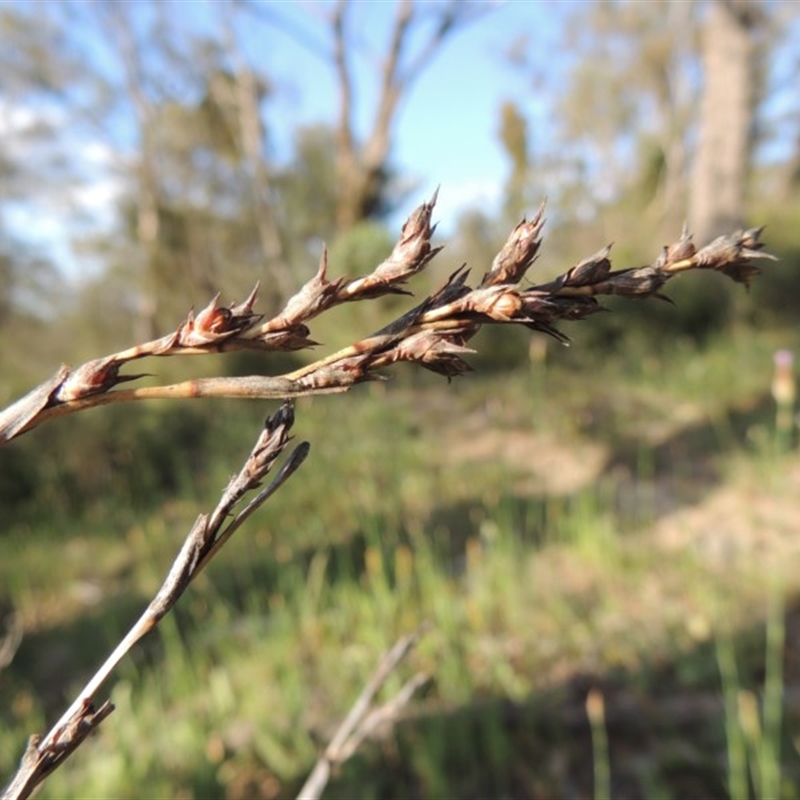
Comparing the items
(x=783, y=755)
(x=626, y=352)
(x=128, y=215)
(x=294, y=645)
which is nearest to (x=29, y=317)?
(x=128, y=215)

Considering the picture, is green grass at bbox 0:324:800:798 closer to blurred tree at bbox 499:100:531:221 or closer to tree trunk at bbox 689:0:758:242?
tree trunk at bbox 689:0:758:242

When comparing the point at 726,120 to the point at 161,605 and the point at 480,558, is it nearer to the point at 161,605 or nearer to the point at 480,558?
the point at 480,558

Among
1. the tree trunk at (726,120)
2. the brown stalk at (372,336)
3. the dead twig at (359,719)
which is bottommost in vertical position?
the dead twig at (359,719)

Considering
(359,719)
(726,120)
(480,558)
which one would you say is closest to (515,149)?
(726,120)

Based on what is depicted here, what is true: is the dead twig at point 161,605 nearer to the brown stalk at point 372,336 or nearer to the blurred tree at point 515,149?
the brown stalk at point 372,336

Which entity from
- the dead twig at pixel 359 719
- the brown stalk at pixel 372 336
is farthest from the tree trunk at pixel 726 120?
the brown stalk at pixel 372 336

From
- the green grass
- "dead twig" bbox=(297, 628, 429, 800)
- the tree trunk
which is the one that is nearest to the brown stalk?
"dead twig" bbox=(297, 628, 429, 800)

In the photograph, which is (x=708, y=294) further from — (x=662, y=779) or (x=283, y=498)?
(x=662, y=779)

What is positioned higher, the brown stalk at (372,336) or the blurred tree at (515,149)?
the blurred tree at (515,149)

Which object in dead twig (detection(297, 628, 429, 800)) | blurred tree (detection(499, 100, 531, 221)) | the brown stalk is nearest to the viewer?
the brown stalk
